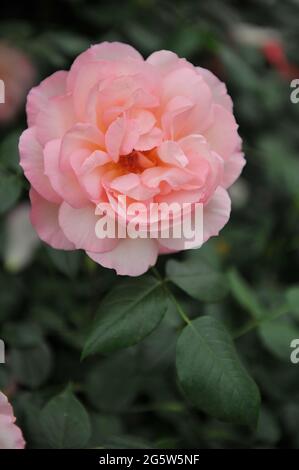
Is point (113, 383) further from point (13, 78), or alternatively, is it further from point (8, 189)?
point (13, 78)

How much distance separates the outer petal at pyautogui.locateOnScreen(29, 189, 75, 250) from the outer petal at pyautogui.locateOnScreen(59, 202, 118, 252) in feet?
0.10

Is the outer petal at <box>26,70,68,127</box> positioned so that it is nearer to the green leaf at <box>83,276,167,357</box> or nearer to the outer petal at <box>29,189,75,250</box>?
the outer petal at <box>29,189,75,250</box>

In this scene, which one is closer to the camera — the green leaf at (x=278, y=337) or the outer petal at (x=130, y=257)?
the outer petal at (x=130, y=257)

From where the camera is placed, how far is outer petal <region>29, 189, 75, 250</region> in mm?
786

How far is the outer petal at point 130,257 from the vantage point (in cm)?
77

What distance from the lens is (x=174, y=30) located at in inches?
61.5

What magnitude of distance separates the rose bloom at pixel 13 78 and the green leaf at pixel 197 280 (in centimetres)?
73

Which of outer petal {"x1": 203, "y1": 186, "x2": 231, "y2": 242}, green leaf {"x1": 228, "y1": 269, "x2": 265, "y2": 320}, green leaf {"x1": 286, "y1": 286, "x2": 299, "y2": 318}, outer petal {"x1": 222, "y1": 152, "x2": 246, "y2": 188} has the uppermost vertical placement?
outer petal {"x1": 222, "y1": 152, "x2": 246, "y2": 188}

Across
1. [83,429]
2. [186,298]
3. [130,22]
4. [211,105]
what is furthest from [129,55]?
[130,22]

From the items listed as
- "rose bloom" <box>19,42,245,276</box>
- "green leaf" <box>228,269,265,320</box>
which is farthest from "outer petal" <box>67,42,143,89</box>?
"green leaf" <box>228,269,265,320</box>

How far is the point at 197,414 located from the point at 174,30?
864mm

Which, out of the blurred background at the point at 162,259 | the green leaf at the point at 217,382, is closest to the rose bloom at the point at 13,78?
the blurred background at the point at 162,259

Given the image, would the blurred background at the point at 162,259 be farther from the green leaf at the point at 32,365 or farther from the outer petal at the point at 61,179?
the outer petal at the point at 61,179
